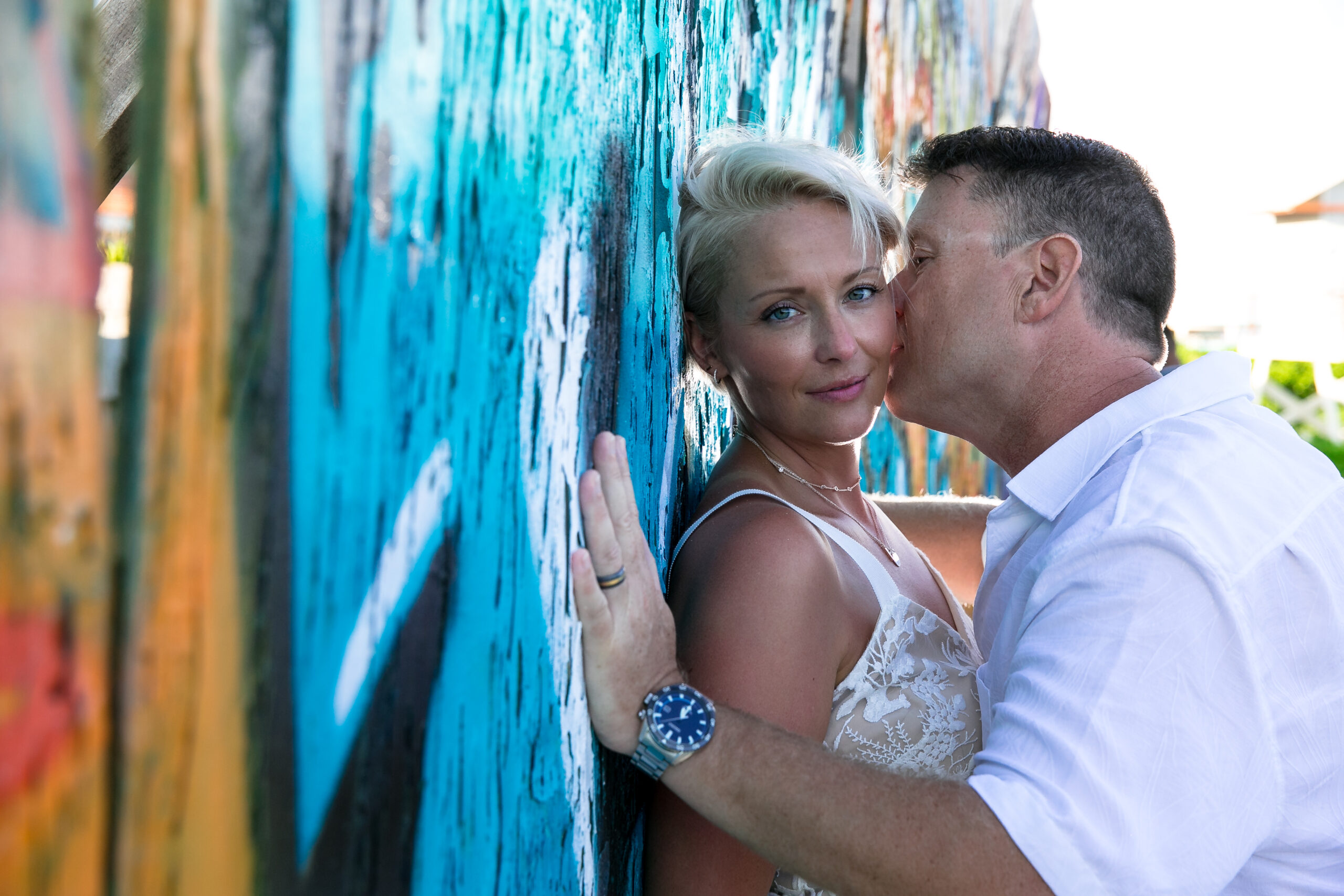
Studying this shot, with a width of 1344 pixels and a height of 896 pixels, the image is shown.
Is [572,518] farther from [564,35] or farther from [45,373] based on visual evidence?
[45,373]

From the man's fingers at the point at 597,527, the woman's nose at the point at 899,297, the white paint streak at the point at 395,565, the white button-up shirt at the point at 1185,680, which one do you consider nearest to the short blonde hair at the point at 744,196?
the woman's nose at the point at 899,297

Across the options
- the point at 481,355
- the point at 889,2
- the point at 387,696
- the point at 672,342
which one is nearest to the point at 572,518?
the point at 481,355

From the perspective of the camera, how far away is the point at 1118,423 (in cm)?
181

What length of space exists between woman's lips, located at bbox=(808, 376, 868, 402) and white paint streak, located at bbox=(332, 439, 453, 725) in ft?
4.41

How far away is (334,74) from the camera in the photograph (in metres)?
0.67

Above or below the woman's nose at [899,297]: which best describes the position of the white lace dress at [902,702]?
below

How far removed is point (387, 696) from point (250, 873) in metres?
0.20

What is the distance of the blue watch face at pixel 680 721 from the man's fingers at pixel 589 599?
14 cm

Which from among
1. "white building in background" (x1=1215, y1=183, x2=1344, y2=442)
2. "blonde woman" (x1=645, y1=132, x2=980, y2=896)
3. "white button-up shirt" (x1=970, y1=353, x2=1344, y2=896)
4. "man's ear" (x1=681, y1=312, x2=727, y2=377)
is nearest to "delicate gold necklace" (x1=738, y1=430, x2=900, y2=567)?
"blonde woman" (x1=645, y1=132, x2=980, y2=896)

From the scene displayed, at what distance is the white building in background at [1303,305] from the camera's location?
12.4m

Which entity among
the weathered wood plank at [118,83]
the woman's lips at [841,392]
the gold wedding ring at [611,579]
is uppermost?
the weathered wood plank at [118,83]

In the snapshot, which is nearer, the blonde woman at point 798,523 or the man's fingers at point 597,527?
the man's fingers at point 597,527

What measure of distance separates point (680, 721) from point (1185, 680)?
0.72 meters

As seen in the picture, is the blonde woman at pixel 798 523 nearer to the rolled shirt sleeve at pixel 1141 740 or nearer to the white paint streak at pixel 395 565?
the rolled shirt sleeve at pixel 1141 740
